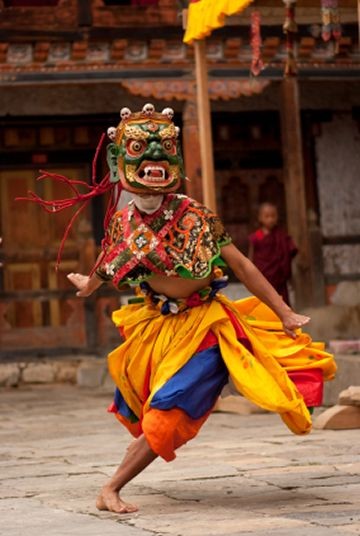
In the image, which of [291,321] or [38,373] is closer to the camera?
[291,321]

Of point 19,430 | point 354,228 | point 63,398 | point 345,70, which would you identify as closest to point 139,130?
point 19,430

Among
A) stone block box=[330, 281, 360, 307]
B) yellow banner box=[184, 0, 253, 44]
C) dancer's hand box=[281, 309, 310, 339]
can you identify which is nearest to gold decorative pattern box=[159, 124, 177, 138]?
dancer's hand box=[281, 309, 310, 339]

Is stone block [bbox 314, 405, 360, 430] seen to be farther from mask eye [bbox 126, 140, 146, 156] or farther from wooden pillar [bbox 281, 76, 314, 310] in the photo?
wooden pillar [bbox 281, 76, 314, 310]

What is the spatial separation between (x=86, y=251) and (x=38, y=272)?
19.7 inches

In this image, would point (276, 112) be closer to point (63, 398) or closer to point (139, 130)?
point (63, 398)

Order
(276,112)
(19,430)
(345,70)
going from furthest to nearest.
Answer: (276,112) → (345,70) → (19,430)

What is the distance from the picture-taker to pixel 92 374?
1481 centimetres

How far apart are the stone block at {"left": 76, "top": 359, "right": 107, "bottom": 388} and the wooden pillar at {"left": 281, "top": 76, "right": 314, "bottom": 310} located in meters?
1.85

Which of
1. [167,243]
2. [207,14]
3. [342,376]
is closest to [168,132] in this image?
[167,243]

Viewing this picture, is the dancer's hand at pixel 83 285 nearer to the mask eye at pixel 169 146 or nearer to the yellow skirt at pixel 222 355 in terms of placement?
the yellow skirt at pixel 222 355

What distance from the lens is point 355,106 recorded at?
15812 millimetres

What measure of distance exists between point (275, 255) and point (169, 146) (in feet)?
23.9

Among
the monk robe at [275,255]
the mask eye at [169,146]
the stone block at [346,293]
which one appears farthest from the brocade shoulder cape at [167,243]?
the stone block at [346,293]

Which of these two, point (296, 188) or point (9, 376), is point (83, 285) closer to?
point (296, 188)
